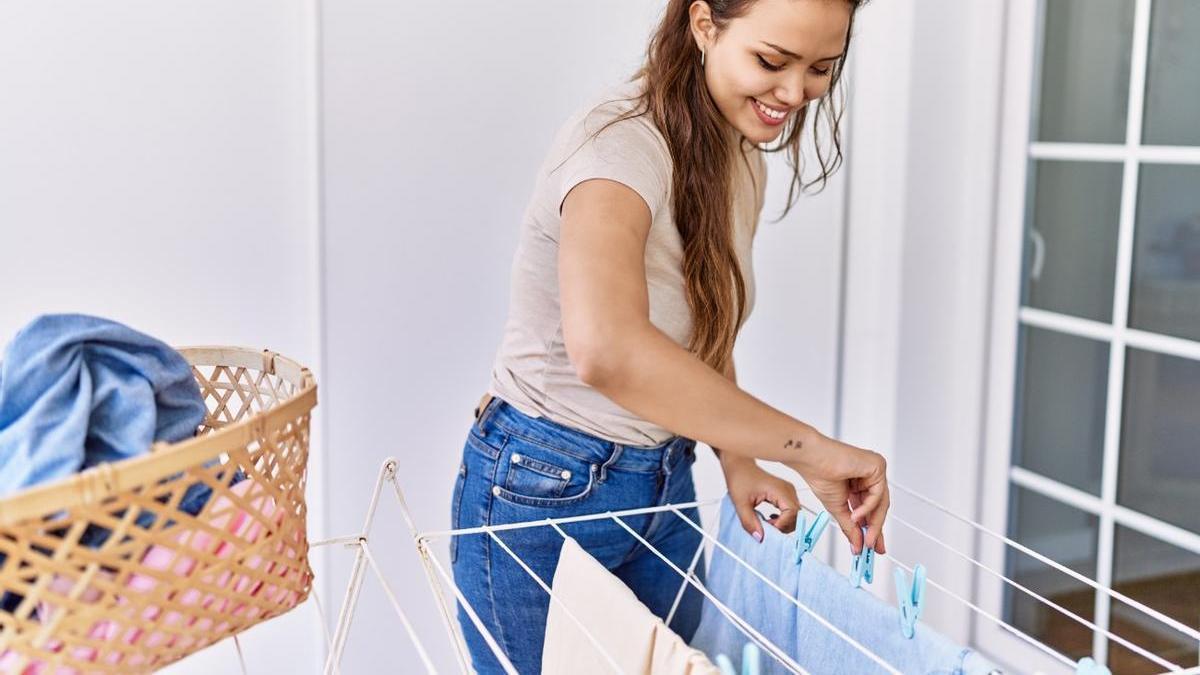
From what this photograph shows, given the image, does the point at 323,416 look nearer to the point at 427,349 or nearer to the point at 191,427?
the point at 427,349

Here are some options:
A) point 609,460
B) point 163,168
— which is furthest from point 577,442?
point 163,168

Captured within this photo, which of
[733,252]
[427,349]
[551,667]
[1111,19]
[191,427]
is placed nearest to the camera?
[191,427]

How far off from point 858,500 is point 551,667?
0.33m

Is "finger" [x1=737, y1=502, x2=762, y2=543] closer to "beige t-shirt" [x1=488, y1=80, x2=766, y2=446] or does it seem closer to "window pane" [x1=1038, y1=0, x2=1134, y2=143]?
"beige t-shirt" [x1=488, y1=80, x2=766, y2=446]

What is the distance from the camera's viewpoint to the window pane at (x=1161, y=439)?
1.81 metres

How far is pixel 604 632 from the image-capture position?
1.07 meters

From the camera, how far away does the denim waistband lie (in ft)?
4.47

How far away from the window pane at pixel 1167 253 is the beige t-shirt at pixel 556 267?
2.32 ft

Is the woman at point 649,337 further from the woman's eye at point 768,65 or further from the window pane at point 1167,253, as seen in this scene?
the window pane at point 1167,253

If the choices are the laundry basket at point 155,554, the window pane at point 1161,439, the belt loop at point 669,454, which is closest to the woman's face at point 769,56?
the belt loop at point 669,454

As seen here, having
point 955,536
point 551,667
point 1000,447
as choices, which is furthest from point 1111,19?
point 551,667

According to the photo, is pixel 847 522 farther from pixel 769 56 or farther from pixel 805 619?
pixel 769 56

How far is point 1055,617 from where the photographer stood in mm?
2129

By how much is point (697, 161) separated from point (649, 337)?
10.0 inches
